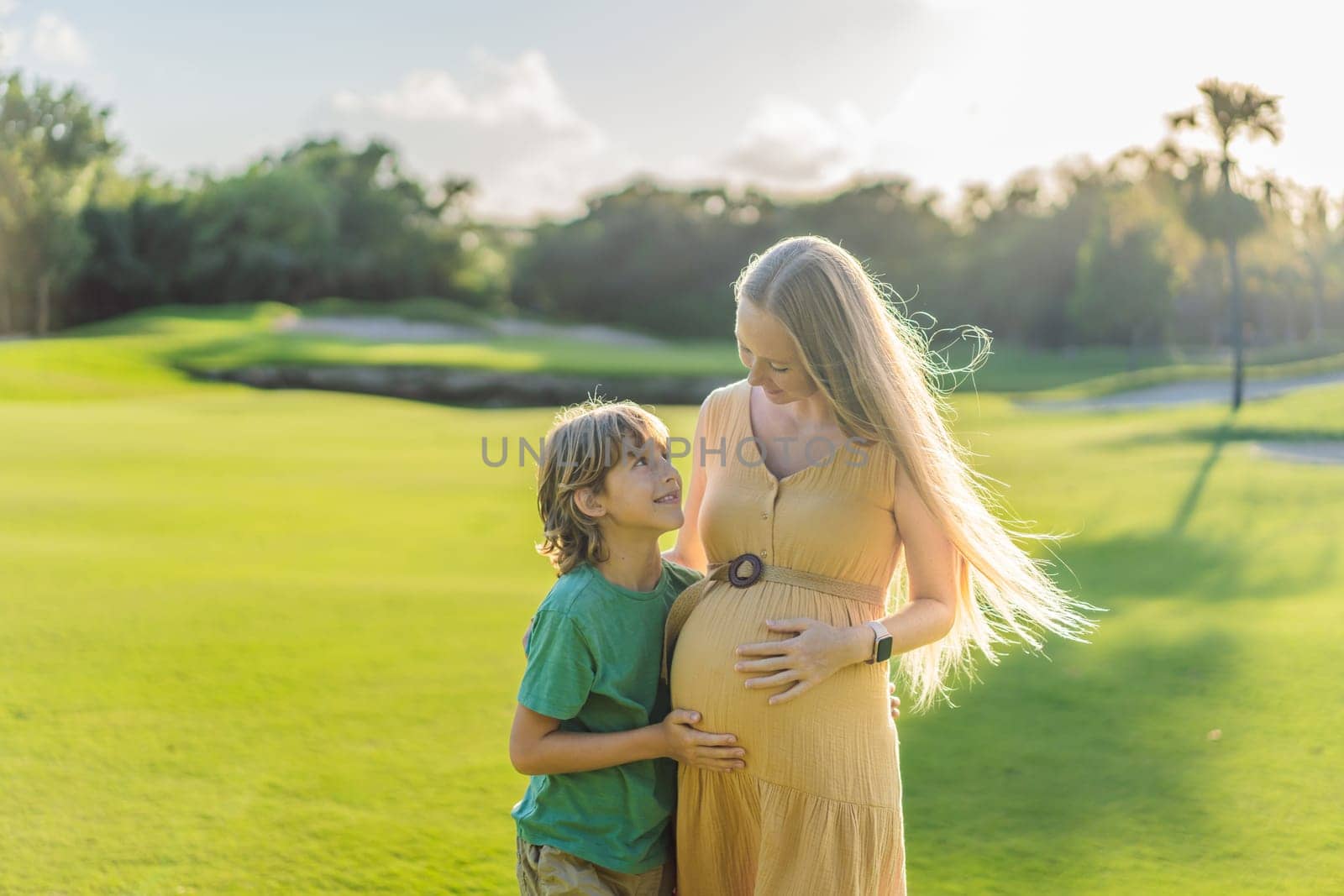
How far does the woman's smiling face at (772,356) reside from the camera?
7.30 feet

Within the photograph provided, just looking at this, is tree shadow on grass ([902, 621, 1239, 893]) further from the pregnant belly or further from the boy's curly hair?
the boy's curly hair

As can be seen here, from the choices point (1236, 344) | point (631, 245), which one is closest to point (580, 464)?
point (1236, 344)

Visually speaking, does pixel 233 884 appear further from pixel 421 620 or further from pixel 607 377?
pixel 607 377

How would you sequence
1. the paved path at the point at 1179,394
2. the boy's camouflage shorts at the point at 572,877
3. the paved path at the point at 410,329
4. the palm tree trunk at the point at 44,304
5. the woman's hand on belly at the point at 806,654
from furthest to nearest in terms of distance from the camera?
the palm tree trunk at the point at 44,304 → the paved path at the point at 410,329 → the paved path at the point at 1179,394 → the boy's camouflage shorts at the point at 572,877 → the woman's hand on belly at the point at 806,654

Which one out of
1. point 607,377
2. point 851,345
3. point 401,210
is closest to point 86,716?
point 851,345

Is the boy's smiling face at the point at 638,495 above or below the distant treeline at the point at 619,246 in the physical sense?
below

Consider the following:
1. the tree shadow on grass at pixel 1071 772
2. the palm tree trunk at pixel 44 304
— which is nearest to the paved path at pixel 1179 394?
the tree shadow on grass at pixel 1071 772

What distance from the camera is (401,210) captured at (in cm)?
4859

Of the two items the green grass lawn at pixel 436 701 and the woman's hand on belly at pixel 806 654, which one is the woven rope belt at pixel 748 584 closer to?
the woman's hand on belly at pixel 806 654

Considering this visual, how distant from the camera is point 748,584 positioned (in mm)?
2301

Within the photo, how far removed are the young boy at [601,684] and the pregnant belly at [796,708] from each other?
0.06 m

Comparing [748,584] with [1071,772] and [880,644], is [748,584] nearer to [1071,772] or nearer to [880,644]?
[880,644]

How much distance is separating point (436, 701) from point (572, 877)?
9.12 feet

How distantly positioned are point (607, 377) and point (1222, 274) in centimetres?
2972
